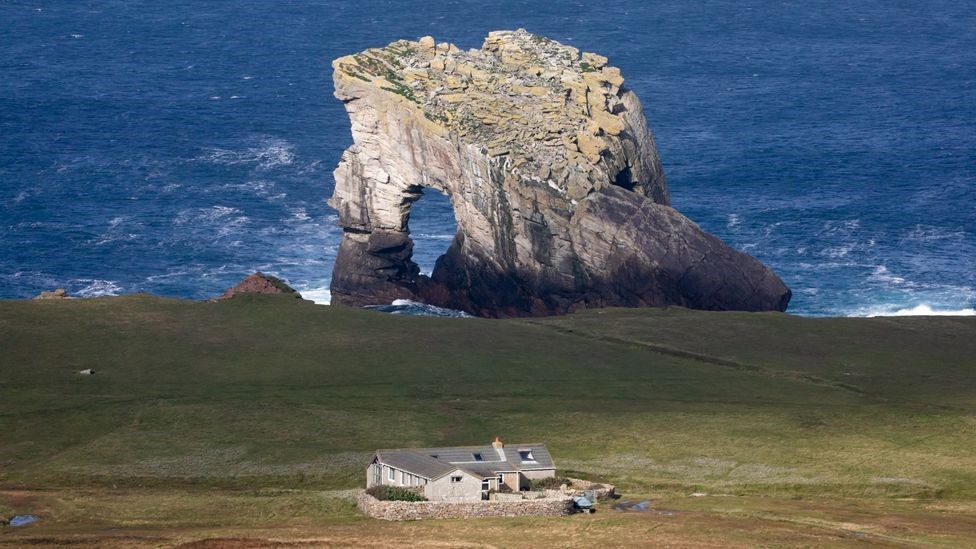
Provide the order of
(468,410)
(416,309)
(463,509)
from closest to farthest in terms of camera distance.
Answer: (463,509)
(468,410)
(416,309)

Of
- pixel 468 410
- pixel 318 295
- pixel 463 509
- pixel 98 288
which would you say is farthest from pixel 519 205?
pixel 463 509

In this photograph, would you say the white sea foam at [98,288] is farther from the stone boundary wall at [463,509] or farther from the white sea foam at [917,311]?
the stone boundary wall at [463,509]

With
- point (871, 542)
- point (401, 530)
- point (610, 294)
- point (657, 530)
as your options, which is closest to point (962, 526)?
point (871, 542)

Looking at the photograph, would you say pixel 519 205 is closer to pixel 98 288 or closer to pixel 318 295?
pixel 318 295

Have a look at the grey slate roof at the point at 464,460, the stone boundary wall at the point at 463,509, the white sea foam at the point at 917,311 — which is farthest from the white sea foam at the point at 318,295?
the stone boundary wall at the point at 463,509

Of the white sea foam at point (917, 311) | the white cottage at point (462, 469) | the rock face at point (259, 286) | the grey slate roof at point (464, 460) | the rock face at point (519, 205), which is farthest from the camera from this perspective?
the white sea foam at point (917, 311)

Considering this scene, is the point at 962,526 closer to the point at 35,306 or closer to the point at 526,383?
the point at 526,383

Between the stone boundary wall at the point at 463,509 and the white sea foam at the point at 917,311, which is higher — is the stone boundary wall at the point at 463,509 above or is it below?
below
